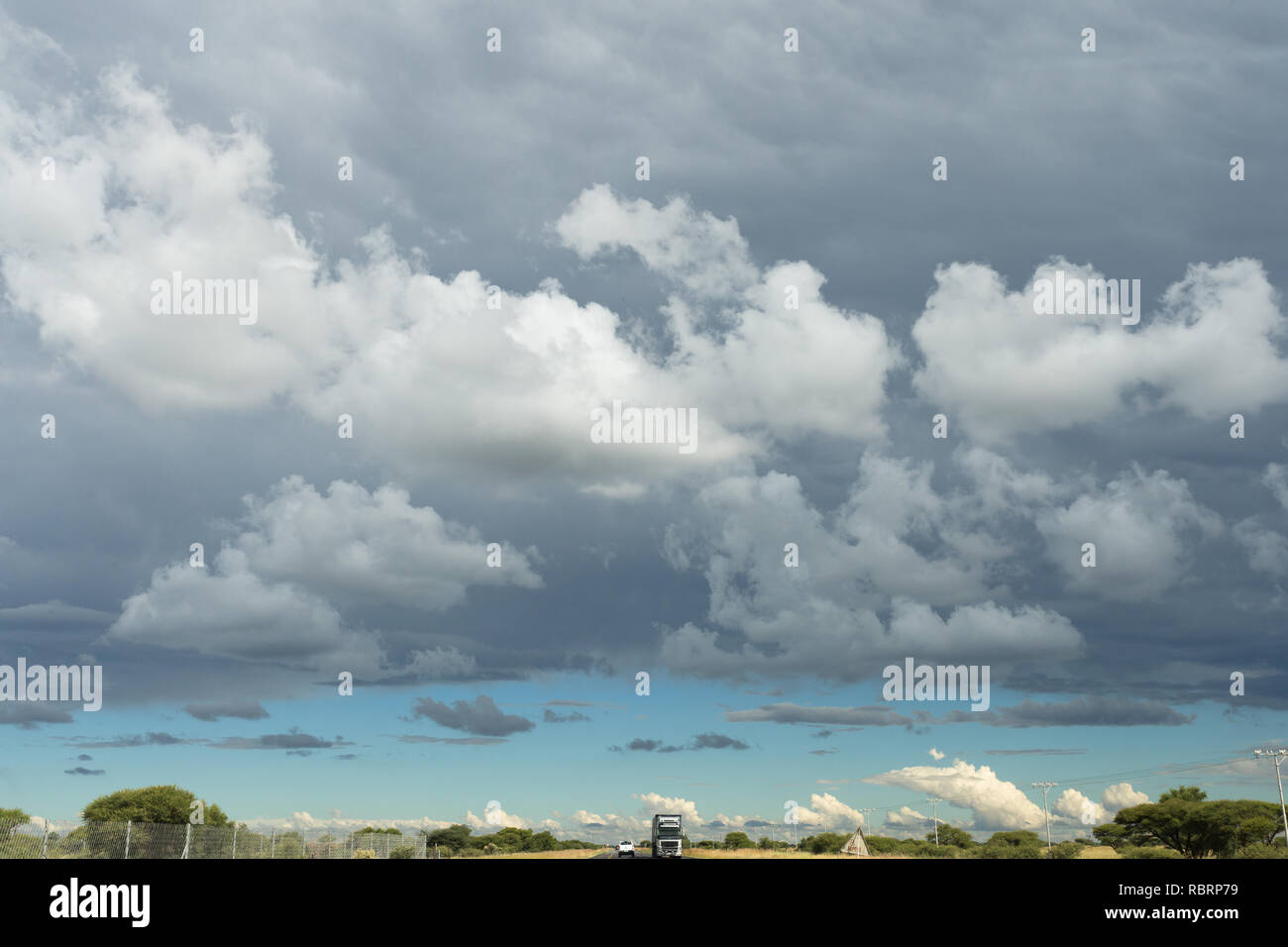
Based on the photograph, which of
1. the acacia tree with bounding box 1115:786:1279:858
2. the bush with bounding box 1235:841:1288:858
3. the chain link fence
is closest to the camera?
the chain link fence

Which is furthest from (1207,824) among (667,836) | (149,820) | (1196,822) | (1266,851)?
(149,820)

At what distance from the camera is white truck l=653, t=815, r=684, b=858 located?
89750mm

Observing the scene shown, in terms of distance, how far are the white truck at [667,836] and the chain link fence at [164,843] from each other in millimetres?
25897

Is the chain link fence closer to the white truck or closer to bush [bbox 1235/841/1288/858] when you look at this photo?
the white truck

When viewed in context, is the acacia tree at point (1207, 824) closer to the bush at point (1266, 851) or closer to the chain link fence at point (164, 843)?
the bush at point (1266, 851)

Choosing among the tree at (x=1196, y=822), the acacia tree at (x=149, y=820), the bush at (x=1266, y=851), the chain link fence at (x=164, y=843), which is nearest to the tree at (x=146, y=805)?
the acacia tree at (x=149, y=820)

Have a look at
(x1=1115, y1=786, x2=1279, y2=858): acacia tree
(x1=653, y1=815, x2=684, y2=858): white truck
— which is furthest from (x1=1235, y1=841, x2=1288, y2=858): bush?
(x1=653, y1=815, x2=684, y2=858): white truck

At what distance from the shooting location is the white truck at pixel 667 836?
89.8 meters

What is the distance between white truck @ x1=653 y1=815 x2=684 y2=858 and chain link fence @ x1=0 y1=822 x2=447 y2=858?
85.0 ft
